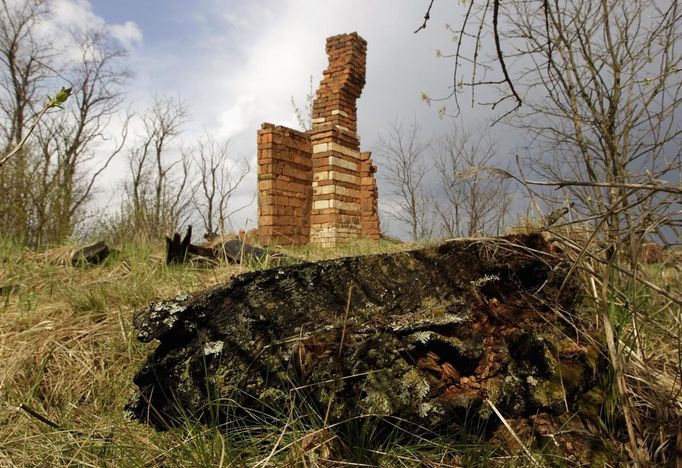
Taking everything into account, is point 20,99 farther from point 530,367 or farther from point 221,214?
point 530,367

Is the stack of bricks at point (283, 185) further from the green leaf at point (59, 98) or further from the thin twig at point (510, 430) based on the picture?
the thin twig at point (510, 430)

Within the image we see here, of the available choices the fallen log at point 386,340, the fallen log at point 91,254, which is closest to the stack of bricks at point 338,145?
the fallen log at point 91,254

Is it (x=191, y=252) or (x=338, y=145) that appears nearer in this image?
(x=191, y=252)

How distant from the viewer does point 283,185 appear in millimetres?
9117

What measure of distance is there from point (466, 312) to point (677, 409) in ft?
2.37

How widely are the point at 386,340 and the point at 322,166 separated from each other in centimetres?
863

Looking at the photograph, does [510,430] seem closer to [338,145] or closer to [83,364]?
[83,364]

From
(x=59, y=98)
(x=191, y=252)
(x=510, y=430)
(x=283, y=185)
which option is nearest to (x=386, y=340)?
(x=510, y=430)

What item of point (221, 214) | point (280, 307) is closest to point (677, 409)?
point (280, 307)

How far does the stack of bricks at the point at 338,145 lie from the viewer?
9461 mm

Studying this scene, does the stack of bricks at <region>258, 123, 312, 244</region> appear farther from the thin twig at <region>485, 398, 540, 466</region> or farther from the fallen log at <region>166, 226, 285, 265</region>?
the thin twig at <region>485, 398, 540, 466</region>

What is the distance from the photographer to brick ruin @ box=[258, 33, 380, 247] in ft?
29.3

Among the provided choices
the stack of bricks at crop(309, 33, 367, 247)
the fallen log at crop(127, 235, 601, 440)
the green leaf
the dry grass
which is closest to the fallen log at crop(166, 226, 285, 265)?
the dry grass

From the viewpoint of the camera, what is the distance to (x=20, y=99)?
61.1ft
